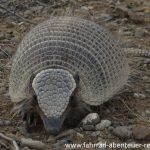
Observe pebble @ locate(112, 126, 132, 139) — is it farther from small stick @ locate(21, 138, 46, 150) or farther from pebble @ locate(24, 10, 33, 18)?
pebble @ locate(24, 10, 33, 18)

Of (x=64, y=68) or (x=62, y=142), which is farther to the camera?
(x=64, y=68)

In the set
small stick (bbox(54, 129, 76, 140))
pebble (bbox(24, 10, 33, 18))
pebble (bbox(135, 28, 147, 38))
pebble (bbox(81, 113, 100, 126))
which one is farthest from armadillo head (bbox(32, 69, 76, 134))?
pebble (bbox(24, 10, 33, 18))

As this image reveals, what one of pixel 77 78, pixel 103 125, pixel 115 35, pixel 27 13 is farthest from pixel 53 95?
pixel 27 13

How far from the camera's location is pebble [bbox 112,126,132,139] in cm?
450

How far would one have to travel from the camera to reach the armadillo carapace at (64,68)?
167 inches

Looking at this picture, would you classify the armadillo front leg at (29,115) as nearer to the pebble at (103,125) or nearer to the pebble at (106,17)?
the pebble at (103,125)

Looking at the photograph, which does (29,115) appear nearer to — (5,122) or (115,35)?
(5,122)

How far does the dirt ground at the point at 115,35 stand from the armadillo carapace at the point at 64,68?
0.18m

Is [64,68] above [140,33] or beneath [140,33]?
above

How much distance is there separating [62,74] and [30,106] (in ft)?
1.30

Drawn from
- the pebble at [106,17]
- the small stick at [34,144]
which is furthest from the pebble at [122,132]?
the pebble at [106,17]

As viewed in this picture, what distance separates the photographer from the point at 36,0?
7.97m

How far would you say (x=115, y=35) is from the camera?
22.2ft

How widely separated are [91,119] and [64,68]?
468 millimetres
